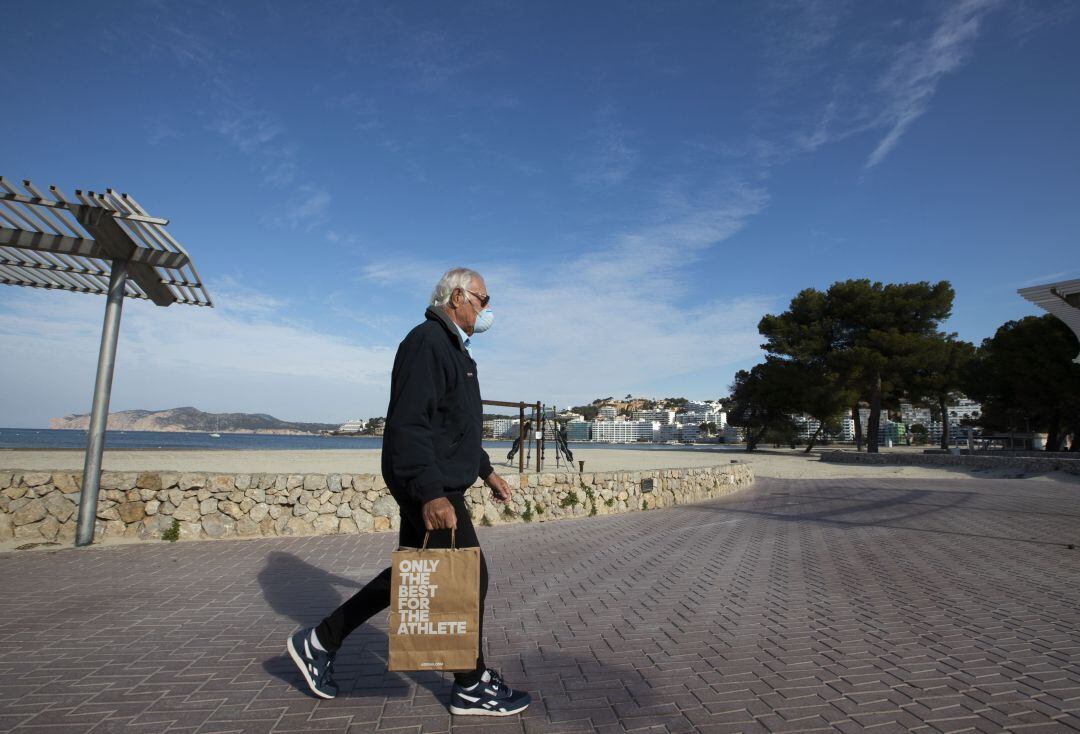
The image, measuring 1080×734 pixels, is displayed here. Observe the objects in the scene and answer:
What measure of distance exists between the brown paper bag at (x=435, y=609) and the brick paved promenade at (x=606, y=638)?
464 mm

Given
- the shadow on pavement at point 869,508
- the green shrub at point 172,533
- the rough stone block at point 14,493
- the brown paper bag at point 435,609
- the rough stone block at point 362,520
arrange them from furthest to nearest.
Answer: the shadow on pavement at point 869,508
the rough stone block at point 362,520
the green shrub at point 172,533
the rough stone block at point 14,493
the brown paper bag at point 435,609

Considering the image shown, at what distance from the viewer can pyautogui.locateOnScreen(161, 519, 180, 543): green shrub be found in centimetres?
654

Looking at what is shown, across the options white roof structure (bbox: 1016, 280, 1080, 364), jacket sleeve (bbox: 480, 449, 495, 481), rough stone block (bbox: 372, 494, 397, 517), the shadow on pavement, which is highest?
white roof structure (bbox: 1016, 280, 1080, 364)

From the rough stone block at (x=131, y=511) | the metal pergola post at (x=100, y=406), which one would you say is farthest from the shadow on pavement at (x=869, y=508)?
the metal pergola post at (x=100, y=406)

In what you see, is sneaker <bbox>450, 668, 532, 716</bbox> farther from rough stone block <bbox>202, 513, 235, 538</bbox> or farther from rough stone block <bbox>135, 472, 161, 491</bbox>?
rough stone block <bbox>135, 472, 161, 491</bbox>

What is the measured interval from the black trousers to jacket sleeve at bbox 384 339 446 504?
0.18m

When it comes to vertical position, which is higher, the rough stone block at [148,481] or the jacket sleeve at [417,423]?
the jacket sleeve at [417,423]

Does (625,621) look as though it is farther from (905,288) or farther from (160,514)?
(905,288)

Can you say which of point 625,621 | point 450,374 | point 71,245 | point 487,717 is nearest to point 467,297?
point 450,374

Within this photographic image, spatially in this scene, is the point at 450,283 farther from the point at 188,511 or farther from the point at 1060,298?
the point at 1060,298

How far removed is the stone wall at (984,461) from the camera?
18188mm

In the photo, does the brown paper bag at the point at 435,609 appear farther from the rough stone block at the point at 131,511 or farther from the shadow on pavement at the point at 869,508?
the shadow on pavement at the point at 869,508

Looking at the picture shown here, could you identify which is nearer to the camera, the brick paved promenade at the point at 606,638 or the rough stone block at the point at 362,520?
the brick paved promenade at the point at 606,638

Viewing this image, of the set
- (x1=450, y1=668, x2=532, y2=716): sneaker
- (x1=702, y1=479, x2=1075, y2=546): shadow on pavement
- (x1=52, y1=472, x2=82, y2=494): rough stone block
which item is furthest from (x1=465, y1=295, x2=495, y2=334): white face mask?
(x1=702, y1=479, x2=1075, y2=546): shadow on pavement
